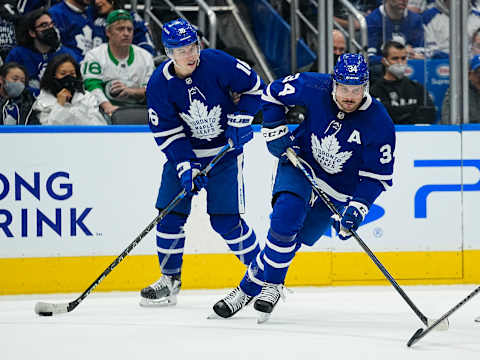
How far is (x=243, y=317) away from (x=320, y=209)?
21.8 inches

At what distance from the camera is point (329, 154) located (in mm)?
3643

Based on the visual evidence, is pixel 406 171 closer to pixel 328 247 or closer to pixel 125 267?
pixel 328 247

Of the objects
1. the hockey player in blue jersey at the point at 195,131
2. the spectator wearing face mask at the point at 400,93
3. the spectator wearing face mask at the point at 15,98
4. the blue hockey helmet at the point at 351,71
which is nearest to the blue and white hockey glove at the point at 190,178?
the hockey player in blue jersey at the point at 195,131

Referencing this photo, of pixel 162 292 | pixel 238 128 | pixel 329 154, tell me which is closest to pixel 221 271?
pixel 162 292

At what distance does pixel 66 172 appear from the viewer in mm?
4484

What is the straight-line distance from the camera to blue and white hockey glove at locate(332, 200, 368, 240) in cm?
344

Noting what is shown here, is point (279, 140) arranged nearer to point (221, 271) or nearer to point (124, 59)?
point (221, 271)

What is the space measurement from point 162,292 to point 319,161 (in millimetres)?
994

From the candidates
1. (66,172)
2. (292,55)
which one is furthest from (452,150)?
(66,172)

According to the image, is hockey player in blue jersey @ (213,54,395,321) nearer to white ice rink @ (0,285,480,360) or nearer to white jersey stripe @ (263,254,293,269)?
white jersey stripe @ (263,254,293,269)

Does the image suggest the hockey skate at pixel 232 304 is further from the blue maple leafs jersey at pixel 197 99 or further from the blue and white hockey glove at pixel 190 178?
the blue maple leafs jersey at pixel 197 99

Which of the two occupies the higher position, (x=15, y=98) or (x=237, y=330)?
(x=15, y=98)

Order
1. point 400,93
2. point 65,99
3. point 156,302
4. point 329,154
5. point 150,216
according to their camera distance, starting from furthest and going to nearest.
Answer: point 400,93
point 65,99
point 150,216
point 156,302
point 329,154

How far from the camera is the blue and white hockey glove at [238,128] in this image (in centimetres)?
389
